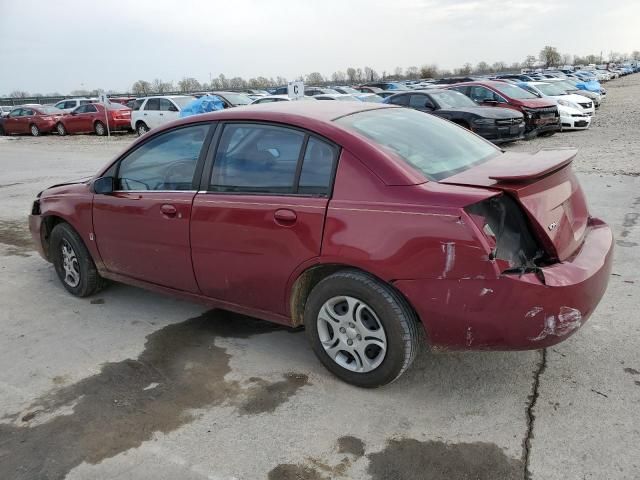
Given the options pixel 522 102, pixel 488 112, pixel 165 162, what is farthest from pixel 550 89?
pixel 165 162

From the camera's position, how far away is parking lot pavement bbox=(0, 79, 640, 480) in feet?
8.66

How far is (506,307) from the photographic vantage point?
272 centimetres

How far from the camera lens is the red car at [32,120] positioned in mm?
25933

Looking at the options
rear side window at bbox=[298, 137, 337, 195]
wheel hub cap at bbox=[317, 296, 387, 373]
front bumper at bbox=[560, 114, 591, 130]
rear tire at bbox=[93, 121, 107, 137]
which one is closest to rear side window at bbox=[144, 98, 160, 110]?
rear tire at bbox=[93, 121, 107, 137]

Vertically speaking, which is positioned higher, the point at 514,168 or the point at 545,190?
the point at 514,168

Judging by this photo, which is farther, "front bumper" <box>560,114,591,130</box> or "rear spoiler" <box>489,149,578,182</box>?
"front bumper" <box>560,114,591,130</box>

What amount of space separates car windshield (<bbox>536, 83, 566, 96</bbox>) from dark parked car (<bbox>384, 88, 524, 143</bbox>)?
6711 mm

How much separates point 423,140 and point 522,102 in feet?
41.9

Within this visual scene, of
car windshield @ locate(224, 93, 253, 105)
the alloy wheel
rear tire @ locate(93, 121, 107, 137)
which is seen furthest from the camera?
rear tire @ locate(93, 121, 107, 137)

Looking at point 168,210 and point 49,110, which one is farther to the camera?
point 49,110

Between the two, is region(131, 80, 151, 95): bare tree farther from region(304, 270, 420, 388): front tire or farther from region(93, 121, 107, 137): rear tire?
region(304, 270, 420, 388): front tire

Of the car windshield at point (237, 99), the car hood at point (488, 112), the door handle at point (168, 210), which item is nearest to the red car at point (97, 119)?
the car windshield at point (237, 99)

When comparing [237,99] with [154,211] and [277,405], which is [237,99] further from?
[277,405]

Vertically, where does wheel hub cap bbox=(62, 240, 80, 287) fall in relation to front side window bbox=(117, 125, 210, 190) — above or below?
below
